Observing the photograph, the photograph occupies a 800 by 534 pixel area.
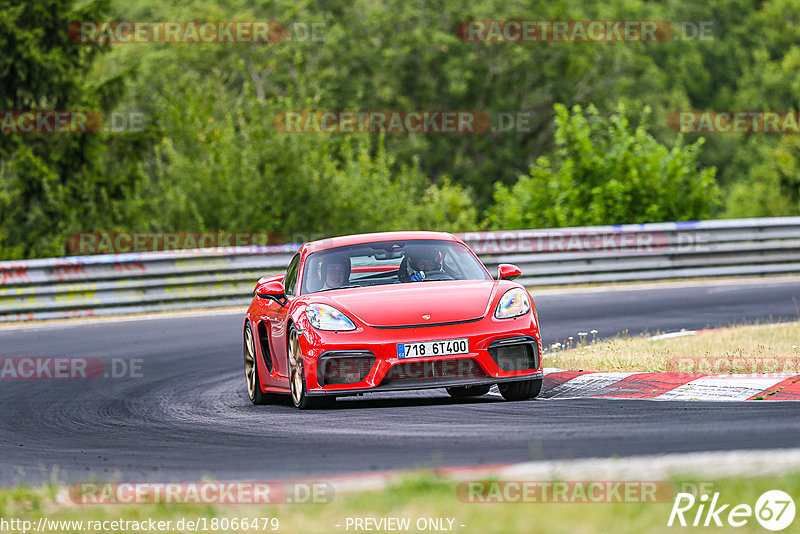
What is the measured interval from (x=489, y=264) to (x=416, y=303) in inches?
492

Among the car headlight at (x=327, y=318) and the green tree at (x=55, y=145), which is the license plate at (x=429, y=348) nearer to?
→ the car headlight at (x=327, y=318)

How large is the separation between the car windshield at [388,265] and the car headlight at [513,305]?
29.6 inches

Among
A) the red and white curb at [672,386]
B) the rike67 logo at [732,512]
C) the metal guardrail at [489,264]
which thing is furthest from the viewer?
the metal guardrail at [489,264]

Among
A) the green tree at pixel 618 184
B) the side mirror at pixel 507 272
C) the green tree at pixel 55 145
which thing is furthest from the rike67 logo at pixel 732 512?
the green tree at pixel 55 145

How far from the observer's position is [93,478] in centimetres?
675

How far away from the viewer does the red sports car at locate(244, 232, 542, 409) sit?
350 inches

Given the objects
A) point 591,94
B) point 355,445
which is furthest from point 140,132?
point 591,94

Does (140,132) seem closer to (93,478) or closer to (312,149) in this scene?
(312,149)

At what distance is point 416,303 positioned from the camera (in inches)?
361

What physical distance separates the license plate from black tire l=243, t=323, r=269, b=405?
222 cm

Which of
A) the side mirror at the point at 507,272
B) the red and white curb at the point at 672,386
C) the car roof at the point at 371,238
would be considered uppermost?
the car roof at the point at 371,238

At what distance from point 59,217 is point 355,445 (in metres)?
21.4

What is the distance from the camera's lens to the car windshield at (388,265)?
33.2 ft

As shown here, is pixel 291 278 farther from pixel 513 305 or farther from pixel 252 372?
pixel 513 305
